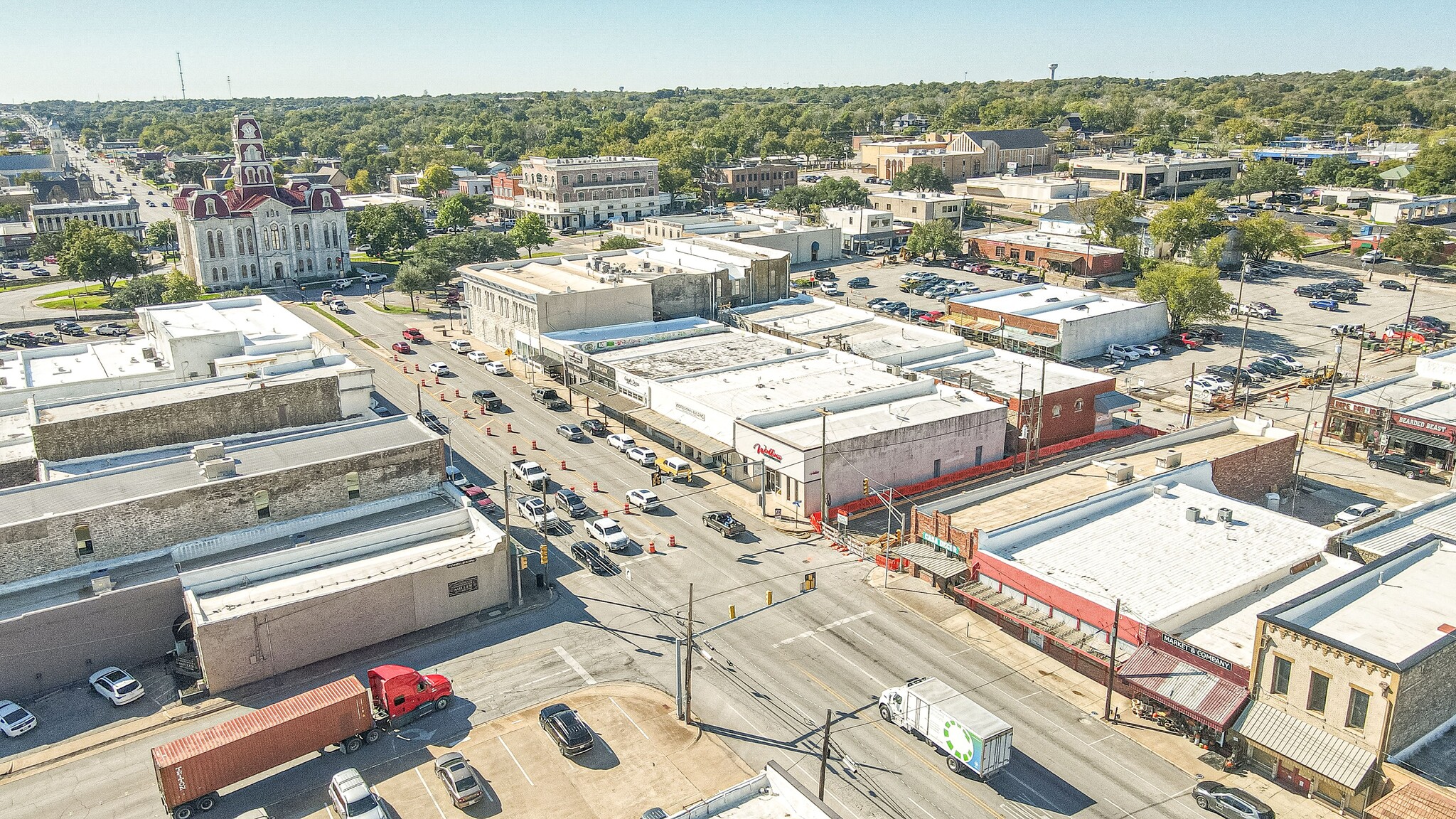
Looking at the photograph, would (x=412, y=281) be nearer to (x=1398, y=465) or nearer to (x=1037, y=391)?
(x=1037, y=391)

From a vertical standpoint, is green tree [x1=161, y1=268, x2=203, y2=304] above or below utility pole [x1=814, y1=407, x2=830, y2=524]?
above

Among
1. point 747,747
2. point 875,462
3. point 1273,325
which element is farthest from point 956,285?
point 747,747

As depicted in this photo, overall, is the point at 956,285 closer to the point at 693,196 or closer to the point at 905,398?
Answer: the point at 905,398

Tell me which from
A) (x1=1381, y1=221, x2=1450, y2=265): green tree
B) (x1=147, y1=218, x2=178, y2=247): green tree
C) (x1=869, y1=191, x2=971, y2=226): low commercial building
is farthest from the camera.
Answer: (x1=869, y1=191, x2=971, y2=226): low commercial building

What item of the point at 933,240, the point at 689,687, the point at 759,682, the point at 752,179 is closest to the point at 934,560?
the point at 759,682

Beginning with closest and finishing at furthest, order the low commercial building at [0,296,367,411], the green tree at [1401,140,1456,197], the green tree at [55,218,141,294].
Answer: the low commercial building at [0,296,367,411] < the green tree at [55,218,141,294] < the green tree at [1401,140,1456,197]

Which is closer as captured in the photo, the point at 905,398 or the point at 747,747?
the point at 747,747

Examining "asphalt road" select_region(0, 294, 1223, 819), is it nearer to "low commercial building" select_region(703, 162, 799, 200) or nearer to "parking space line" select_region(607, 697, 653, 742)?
"parking space line" select_region(607, 697, 653, 742)

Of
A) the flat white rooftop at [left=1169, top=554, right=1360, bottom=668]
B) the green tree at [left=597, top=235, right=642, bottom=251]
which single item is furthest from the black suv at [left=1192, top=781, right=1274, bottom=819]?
the green tree at [left=597, top=235, right=642, bottom=251]

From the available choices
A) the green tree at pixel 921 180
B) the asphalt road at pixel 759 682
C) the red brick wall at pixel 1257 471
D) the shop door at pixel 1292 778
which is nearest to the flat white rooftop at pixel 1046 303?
the red brick wall at pixel 1257 471
